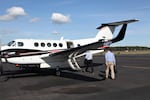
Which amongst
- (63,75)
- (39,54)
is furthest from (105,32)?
(39,54)

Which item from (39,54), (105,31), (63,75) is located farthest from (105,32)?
(39,54)

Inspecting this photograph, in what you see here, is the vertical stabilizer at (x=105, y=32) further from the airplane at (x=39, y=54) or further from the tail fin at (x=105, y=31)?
the airplane at (x=39, y=54)

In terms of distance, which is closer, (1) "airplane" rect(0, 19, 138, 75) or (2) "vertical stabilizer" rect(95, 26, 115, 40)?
(1) "airplane" rect(0, 19, 138, 75)

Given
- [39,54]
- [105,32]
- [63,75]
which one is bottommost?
[63,75]

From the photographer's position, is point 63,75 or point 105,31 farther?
point 105,31

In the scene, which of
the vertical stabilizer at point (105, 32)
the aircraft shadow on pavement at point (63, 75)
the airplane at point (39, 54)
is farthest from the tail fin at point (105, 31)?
the aircraft shadow on pavement at point (63, 75)

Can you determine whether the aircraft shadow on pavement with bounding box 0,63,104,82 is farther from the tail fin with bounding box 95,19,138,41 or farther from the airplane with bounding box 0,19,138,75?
the tail fin with bounding box 95,19,138,41

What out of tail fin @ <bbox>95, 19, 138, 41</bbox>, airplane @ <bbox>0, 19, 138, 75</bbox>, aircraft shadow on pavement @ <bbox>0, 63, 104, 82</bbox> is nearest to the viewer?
aircraft shadow on pavement @ <bbox>0, 63, 104, 82</bbox>

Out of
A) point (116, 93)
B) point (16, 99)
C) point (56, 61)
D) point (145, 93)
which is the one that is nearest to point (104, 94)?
point (116, 93)

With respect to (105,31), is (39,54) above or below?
below

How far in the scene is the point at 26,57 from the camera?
17.3 meters

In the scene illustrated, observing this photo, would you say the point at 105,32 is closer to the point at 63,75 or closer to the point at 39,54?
the point at 63,75

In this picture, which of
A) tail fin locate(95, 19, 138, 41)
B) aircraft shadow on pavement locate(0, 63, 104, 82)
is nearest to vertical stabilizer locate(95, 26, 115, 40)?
tail fin locate(95, 19, 138, 41)

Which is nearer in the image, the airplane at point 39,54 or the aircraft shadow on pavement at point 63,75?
the aircraft shadow on pavement at point 63,75
